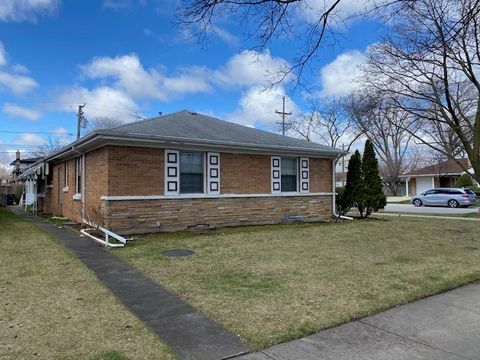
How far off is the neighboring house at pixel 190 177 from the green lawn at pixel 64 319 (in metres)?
4.17

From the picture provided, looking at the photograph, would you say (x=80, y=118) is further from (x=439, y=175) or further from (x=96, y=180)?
(x=439, y=175)

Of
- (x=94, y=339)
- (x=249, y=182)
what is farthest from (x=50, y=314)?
(x=249, y=182)

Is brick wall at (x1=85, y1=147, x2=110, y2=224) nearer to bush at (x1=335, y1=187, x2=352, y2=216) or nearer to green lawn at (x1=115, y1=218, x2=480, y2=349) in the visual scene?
green lawn at (x1=115, y1=218, x2=480, y2=349)

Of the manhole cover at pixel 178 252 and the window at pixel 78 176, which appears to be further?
the window at pixel 78 176

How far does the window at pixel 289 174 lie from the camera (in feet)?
48.0

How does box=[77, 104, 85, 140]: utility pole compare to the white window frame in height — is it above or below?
above

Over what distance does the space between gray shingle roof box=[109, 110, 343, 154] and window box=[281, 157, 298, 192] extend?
0.65 metres

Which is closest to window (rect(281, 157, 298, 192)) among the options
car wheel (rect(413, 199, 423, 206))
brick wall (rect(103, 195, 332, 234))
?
brick wall (rect(103, 195, 332, 234))

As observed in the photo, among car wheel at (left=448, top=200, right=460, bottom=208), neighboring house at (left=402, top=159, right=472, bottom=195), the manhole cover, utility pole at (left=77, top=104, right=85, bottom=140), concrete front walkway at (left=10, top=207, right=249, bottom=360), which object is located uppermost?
utility pole at (left=77, top=104, right=85, bottom=140)

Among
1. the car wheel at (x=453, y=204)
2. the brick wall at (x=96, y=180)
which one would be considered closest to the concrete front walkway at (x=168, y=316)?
the brick wall at (x=96, y=180)

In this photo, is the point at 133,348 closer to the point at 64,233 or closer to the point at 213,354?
the point at 213,354

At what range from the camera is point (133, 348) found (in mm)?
3699

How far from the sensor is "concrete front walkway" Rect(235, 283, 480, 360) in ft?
12.0

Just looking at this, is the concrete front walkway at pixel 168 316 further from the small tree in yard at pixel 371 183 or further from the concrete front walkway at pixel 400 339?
the small tree in yard at pixel 371 183
